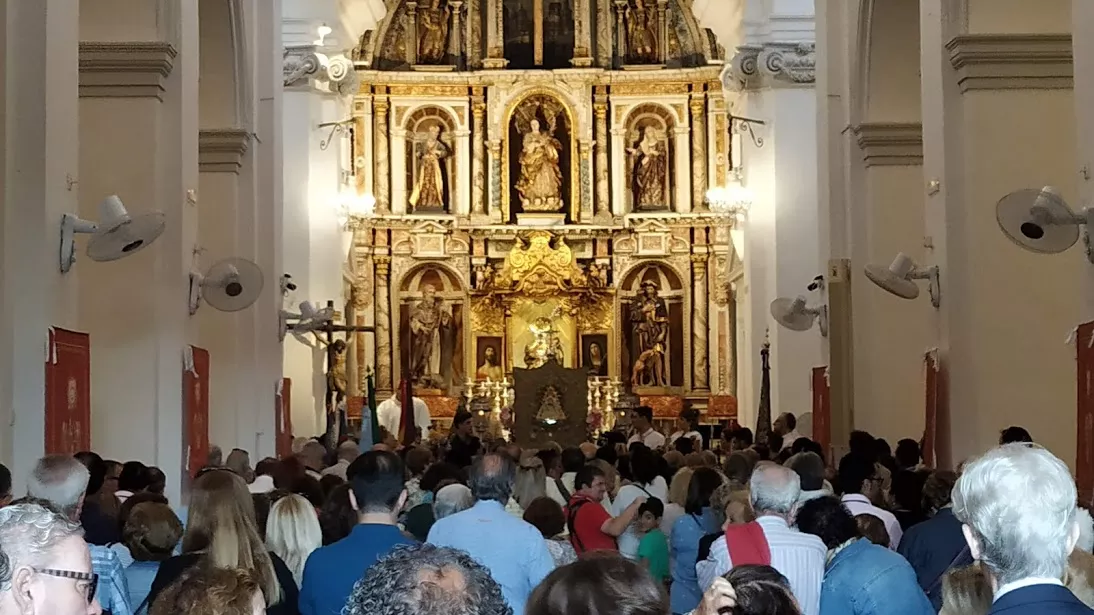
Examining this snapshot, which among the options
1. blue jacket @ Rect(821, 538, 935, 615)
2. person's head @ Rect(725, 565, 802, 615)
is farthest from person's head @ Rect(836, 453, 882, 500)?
person's head @ Rect(725, 565, 802, 615)

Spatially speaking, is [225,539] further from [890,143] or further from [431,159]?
[431,159]

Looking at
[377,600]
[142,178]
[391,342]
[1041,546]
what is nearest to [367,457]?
[377,600]

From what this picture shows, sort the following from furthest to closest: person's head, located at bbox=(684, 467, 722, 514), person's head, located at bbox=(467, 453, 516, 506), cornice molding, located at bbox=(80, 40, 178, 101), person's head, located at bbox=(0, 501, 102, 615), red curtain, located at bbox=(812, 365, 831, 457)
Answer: red curtain, located at bbox=(812, 365, 831, 457)
cornice molding, located at bbox=(80, 40, 178, 101)
person's head, located at bbox=(684, 467, 722, 514)
person's head, located at bbox=(467, 453, 516, 506)
person's head, located at bbox=(0, 501, 102, 615)

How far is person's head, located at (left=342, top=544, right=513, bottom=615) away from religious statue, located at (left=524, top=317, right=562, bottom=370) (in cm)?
2491

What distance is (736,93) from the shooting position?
26.0 metres

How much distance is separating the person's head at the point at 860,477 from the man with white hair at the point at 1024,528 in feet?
21.0

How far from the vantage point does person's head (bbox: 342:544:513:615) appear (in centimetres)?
330

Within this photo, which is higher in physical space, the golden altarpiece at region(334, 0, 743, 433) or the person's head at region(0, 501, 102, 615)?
the golden altarpiece at region(334, 0, 743, 433)

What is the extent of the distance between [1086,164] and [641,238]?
19308mm

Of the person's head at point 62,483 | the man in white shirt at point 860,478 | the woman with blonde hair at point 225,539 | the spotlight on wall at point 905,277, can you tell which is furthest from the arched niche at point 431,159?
the woman with blonde hair at point 225,539

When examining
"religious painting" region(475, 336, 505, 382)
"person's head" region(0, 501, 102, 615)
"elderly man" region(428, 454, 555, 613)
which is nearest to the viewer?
"person's head" region(0, 501, 102, 615)

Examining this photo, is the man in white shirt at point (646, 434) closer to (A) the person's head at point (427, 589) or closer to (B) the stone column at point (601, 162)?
(B) the stone column at point (601, 162)

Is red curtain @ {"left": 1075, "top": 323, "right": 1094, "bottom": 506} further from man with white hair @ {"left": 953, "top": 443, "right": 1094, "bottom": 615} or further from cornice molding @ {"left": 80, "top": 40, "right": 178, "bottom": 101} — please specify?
cornice molding @ {"left": 80, "top": 40, "right": 178, "bottom": 101}

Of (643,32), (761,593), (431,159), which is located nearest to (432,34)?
(431,159)
